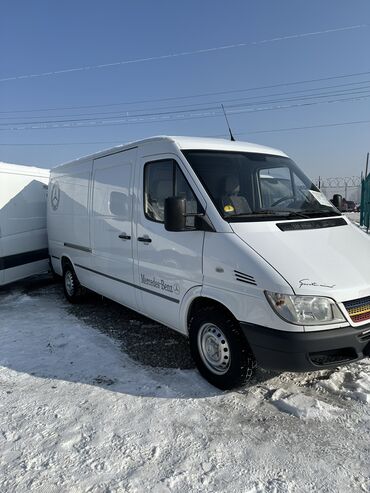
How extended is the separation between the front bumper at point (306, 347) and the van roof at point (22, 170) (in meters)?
5.97

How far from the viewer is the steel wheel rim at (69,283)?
713cm

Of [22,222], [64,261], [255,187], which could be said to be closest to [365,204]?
[64,261]

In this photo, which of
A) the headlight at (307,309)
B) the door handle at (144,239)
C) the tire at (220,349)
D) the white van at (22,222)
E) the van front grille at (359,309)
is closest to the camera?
the headlight at (307,309)

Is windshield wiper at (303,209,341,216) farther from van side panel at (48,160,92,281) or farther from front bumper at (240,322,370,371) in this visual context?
van side panel at (48,160,92,281)

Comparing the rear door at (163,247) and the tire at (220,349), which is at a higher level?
the rear door at (163,247)

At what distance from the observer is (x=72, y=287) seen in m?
7.11

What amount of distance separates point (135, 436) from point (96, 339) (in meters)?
2.28

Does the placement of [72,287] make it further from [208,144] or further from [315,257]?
[315,257]

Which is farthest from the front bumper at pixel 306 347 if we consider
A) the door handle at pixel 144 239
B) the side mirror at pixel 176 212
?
the door handle at pixel 144 239

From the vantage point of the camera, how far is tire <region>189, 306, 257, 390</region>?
143 inches

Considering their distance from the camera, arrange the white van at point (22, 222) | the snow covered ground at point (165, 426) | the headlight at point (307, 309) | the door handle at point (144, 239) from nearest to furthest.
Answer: the snow covered ground at point (165, 426)
the headlight at point (307, 309)
the door handle at point (144, 239)
the white van at point (22, 222)

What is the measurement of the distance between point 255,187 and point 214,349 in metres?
1.74

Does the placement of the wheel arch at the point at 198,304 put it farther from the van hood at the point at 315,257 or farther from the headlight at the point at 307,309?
the van hood at the point at 315,257

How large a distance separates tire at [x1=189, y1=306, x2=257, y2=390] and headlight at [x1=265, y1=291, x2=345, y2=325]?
1.94 feet
